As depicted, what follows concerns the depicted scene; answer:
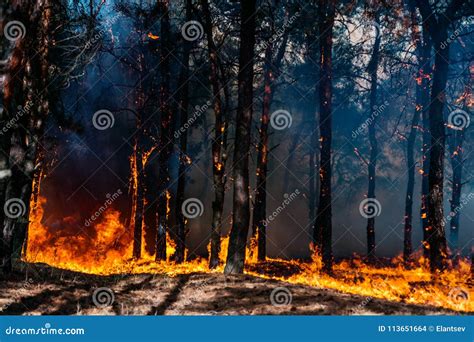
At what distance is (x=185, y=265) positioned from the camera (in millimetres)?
17625

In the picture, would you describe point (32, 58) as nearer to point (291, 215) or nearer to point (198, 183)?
point (198, 183)

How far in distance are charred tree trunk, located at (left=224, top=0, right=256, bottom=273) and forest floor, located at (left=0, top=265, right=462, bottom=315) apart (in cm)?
189

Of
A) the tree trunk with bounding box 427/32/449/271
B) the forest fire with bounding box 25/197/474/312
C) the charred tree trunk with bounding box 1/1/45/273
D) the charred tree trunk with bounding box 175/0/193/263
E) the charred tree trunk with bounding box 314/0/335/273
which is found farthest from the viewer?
the charred tree trunk with bounding box 314/0/335/273

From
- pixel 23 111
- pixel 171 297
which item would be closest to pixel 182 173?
pixel 23 111

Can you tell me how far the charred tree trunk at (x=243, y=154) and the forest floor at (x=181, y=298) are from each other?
189 cm

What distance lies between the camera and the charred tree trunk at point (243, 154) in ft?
40.9

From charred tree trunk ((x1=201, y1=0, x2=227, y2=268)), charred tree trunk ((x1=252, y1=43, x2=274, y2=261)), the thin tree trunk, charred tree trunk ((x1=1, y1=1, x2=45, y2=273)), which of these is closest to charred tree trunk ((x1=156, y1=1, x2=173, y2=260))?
charred tree trunk ((x1=201, y1=0, x2=227, y2=268))

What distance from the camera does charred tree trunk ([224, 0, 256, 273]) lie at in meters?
12.5

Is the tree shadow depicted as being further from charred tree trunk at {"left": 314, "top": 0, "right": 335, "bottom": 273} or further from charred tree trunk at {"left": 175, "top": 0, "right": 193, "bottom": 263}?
charred tree trunk at {"left": 314, "top": 0, "right": 335, "bottom": 273}

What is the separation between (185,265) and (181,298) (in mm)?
8746

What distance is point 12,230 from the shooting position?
1018 centimetres

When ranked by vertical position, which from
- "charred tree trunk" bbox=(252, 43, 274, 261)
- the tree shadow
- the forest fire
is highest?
"charred tree trunk" bbox=(252, 43, 274, 261)

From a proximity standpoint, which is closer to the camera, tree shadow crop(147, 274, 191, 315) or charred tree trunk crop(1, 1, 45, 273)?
tree shadow crop(147, 274, 191, 315)

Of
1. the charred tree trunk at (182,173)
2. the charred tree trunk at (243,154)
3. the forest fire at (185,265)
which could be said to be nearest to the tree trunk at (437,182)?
the forest fire at (185,265)
